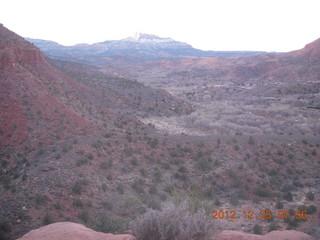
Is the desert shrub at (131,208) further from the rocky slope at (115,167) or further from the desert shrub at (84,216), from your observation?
the desert shrub at (84,216)

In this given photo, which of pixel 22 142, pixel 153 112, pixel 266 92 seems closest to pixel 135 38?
pixel 266 92

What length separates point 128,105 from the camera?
3153 cm

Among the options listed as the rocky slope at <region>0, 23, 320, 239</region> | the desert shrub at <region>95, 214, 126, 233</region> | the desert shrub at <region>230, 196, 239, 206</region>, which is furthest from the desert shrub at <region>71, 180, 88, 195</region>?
the desert shrub at <region>230, 196, 239, 206</region>

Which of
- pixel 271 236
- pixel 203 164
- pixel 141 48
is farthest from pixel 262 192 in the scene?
pixel 141 48

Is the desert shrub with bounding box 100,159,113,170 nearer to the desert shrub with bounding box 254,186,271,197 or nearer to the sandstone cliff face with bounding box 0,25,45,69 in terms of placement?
the desert shrub with bounding box 254,186,271,197

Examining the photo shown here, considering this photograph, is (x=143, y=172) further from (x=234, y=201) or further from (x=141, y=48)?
(x=141, y=48)

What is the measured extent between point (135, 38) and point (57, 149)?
610ft

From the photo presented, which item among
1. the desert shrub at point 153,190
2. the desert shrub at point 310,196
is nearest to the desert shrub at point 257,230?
the desert shrub at point 153,190
